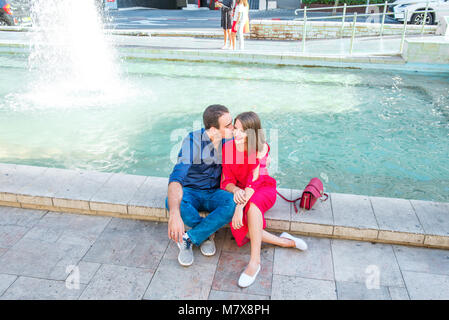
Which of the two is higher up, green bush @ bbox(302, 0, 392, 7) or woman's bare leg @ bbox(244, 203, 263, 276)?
green bush @ bbox(302, 0, 392, 7)

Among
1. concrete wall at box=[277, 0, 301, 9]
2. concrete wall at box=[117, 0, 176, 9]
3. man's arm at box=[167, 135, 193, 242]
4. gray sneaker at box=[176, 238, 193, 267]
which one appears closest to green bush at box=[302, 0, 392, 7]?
concrete wall at box=[277, 0, 301, 9]

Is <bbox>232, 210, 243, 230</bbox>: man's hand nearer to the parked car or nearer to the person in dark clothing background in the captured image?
the person in dark clothing background

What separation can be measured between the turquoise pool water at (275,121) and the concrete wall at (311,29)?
4.26 m

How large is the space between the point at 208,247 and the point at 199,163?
74 cm

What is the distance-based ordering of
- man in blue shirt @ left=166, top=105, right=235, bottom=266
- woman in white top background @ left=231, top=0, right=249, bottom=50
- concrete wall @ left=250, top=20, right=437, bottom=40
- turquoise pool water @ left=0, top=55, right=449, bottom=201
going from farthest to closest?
concrete wall @ left=250, top=20, right=437, bottom=40 → woman in white top background @ left=231, top=0, right=249, bottom=50 → turquoise pool water @ left=0, top=55, right=449, bottom=201 → man in blue shirt @ left=166, top=105, right=235, bottom=266

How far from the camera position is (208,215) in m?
3.14

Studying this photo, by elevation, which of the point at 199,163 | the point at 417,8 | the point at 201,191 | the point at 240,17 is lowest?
the point at 201,191

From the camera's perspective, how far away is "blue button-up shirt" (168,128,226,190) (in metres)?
3.31

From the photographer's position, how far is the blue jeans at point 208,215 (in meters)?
3.11

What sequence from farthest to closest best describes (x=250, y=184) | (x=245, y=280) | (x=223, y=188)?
(x=223, y=188), (x=250, y=184), (x=245, y=280)

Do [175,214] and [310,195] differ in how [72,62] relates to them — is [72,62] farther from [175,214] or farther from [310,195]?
→ [310,195]

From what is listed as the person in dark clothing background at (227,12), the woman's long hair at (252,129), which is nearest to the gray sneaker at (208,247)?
the woman's long hair at (252,129)

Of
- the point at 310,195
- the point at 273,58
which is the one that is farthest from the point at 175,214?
Result: the point at 273,58

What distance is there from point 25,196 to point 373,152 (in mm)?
4659
